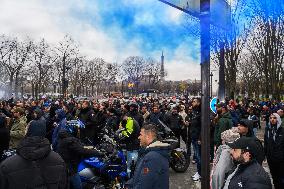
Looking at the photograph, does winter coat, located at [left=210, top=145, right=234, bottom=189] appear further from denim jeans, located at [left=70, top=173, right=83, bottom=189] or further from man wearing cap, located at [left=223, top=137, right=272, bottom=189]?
denim jeans, located at [left=70, top=173, right=83, bottom=189]

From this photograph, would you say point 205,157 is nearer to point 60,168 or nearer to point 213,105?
point 60,168

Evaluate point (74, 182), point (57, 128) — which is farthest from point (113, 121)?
point (74, 182)

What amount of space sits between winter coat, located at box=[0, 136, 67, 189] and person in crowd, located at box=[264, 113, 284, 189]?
568cm

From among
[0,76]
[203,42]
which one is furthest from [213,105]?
[0,76]

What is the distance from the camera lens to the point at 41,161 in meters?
3.81

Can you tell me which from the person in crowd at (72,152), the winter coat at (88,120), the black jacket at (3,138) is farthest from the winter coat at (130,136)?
the person in crowd at (72,152)

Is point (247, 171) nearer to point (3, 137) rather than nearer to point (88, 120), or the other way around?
point (3, 137)

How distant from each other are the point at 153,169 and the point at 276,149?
4814 mm

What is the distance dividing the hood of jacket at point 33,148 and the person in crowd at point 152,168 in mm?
1079

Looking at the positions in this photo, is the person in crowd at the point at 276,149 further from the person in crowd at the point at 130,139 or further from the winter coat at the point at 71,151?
the winter coat at the point at 71,151

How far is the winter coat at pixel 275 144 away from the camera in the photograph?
27.0 ft

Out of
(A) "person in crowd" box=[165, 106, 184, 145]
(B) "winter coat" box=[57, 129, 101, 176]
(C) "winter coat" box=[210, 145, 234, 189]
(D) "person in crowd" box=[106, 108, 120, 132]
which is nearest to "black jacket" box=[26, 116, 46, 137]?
(B) "winter coat" box=[57, 129, 101, 176]

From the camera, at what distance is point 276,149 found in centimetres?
828

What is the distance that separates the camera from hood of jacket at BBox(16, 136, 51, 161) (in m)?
3.74
